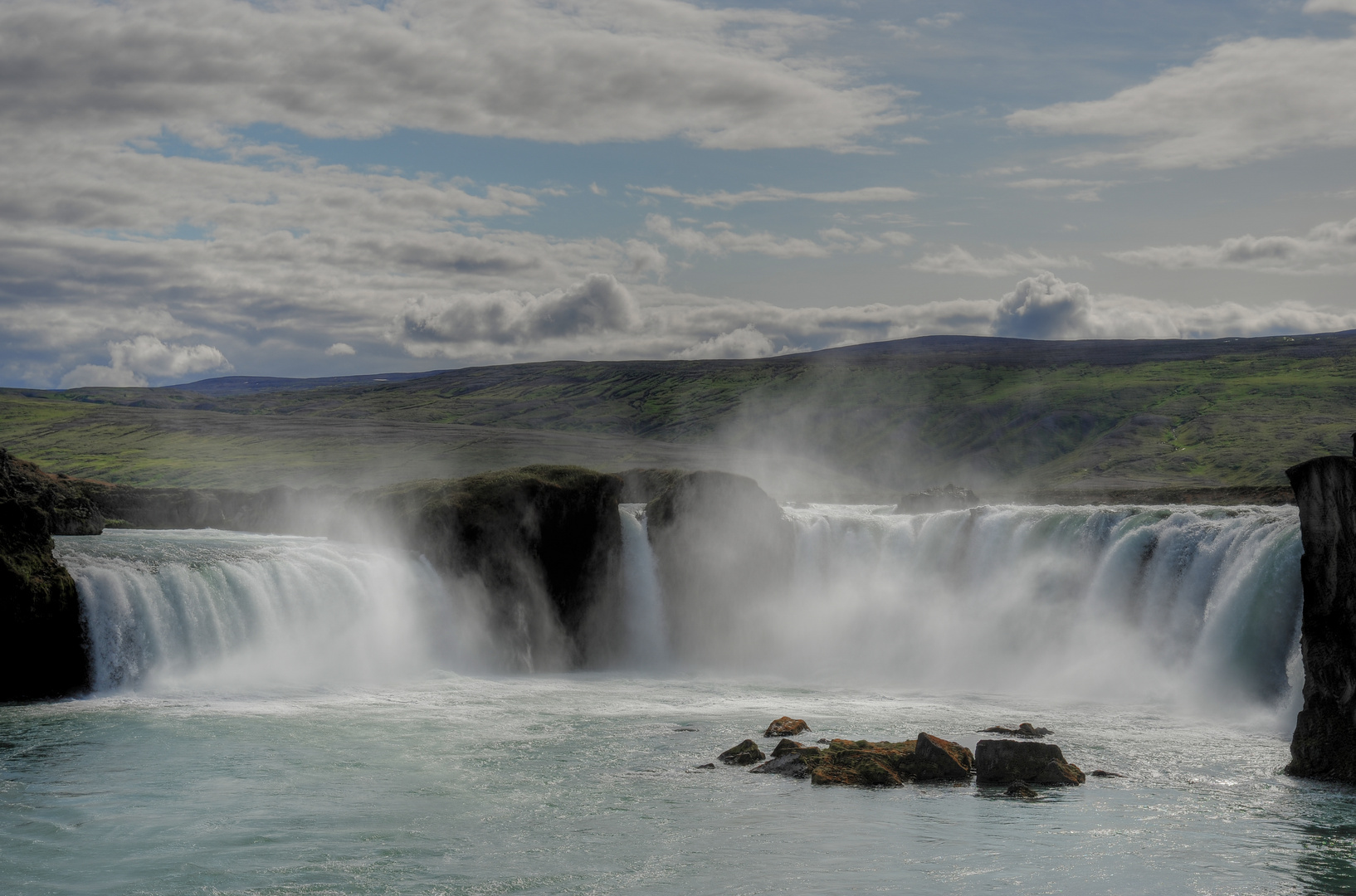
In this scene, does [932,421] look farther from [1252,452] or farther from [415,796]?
[415,796]

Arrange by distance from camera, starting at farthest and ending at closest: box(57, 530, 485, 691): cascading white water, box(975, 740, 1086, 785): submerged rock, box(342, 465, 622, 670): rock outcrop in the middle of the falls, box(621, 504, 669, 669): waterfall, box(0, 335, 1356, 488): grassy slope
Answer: box(0, 335, 1356, 488): grassy slope < box(621, 504, 669, 669): waterfall < box(342, 465, 622, 670): rock outcrop in the middle of the falls < box(57, 530, 485, 691): cascading white water < box(975, 740, 1086, 785): submerged rock

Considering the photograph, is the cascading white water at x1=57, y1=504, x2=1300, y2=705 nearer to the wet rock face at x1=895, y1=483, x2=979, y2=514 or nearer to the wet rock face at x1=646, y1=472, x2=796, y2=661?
the wet rock face at x1=646, y1=472, x2=796, y2=661

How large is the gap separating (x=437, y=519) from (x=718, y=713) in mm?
16313

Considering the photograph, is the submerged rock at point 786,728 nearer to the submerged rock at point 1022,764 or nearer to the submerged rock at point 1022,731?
the submerged rock at point 1022,731

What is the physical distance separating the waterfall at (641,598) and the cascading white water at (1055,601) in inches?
196

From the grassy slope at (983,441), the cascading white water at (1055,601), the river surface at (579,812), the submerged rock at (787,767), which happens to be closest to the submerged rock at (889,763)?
the submerged rock at (787,767)

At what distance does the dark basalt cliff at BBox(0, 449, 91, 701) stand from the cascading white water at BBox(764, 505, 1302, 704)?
96.7ft

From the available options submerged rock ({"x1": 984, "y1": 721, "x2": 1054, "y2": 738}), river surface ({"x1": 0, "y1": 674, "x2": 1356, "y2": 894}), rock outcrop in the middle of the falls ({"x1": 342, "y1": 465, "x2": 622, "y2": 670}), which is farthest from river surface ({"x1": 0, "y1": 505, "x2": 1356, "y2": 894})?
rock outcrop in the middle of the falls ({"x1": 342, "y1": 465, "x2": 622, "y2": 670})

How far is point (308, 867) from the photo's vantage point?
18938mm

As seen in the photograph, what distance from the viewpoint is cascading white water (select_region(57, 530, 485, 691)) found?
115ft

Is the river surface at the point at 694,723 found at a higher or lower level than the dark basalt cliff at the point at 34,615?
lower

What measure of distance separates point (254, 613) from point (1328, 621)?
33790mm

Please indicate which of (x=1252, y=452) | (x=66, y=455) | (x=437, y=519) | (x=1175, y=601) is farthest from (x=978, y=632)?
(x=66, y=455)

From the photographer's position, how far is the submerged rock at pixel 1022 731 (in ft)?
Answer: 101
